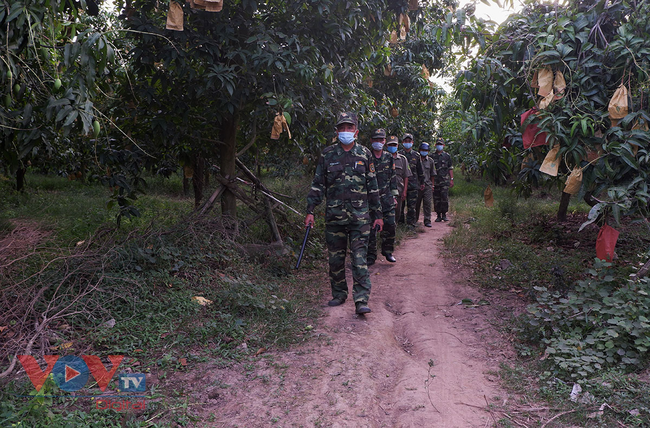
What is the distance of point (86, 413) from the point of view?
281 cm

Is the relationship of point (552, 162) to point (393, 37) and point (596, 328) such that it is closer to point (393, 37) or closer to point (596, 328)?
point (596, 328)

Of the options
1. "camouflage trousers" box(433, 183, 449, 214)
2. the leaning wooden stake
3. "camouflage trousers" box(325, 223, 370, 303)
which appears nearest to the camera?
"camouflage trousers" box(325, 223, 370, 303)

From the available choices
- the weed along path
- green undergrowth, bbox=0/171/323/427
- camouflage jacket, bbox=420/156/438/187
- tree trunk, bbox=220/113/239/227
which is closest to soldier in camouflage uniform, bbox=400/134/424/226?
camouflage jacket, bbox=420/156/438/187

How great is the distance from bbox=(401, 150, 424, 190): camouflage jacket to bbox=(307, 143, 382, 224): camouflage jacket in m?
4.72

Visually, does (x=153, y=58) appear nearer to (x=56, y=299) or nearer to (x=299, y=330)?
(x=56, y=299)

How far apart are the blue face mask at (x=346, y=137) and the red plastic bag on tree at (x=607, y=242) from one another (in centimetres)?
261

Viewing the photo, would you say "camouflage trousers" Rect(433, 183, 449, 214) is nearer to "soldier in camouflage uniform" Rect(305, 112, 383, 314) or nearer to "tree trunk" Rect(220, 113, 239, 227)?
"tree trunk" Rect(220, 113, 239, 227)

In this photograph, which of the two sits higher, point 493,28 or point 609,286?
point 493,28

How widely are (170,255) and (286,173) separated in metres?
12.1

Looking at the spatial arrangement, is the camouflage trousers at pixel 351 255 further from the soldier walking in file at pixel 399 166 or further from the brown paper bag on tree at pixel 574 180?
the soldier walking in file at pixel 399 166

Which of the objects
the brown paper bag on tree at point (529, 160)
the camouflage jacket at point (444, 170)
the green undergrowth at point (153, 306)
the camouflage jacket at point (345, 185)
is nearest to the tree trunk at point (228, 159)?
the green undergrowth at point (153, 306)

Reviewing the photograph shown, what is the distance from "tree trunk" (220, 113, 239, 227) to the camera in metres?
6.91

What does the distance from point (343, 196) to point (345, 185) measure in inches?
5.0

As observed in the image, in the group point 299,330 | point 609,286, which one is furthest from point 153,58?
point 609,286
